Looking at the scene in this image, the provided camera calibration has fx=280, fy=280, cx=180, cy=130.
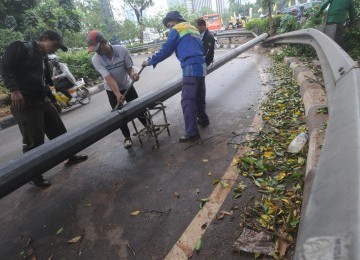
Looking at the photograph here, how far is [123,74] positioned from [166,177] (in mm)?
2073

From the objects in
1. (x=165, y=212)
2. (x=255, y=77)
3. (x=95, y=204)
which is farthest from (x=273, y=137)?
(x=255, y=77)

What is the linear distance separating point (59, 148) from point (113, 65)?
6.58ft

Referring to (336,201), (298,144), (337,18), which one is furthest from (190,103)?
(337,18)

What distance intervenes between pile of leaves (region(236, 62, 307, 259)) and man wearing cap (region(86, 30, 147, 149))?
1922 mm

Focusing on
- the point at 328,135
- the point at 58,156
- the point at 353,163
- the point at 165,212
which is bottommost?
the point at 165,212

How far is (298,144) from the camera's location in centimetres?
330

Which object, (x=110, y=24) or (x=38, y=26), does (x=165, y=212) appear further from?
(x=110, y=24)

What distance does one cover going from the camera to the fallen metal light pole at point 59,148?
244 cm

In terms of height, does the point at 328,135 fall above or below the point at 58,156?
above

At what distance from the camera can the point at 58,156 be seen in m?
2.86

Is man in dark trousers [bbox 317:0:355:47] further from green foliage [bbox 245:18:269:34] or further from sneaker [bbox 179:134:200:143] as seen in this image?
green foliage [bbox 245:18:269:34]

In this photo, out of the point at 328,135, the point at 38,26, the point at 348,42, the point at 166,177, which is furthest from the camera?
the point at 38,26

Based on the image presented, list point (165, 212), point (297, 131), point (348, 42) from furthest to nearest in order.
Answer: point (348, 42), point (297, 131), point (165, 212)

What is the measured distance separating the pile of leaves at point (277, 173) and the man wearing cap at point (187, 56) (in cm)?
101
